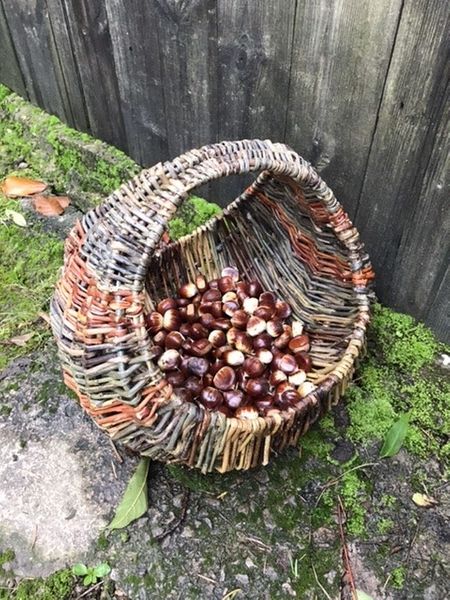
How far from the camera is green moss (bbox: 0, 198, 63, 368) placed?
2023 mm

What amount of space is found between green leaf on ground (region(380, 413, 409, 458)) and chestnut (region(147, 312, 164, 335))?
0.71 m

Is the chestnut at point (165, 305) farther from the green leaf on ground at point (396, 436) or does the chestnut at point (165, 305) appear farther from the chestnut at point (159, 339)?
the green leaf on ground at point (396, 436)

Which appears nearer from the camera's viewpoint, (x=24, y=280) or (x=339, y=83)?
(x=339, y=83)

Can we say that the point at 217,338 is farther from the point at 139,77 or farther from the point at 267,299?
Result: the point at 139,77

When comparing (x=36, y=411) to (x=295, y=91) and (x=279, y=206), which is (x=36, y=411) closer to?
(x=279, y=206)

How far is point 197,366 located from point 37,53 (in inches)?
72.5

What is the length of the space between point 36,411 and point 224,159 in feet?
3.09

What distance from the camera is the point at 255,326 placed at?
5.83ft

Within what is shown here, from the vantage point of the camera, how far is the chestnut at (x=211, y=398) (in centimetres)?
155

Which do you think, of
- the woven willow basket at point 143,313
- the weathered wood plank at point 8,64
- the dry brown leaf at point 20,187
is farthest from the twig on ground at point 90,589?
the weathered wood plank at point 8,64

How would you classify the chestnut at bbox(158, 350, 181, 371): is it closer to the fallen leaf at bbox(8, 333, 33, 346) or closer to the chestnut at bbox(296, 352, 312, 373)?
the chestnut at bbox(296, 352, 312, 373)

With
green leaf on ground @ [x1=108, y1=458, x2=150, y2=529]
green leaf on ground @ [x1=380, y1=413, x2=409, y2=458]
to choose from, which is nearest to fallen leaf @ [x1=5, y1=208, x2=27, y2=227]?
green leaf on ground @ [x1=108, y1=458, x2=150, y2=529]

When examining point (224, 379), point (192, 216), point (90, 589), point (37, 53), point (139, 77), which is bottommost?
point (90, 589)

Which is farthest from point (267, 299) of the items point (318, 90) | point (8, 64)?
point (8, 64)
